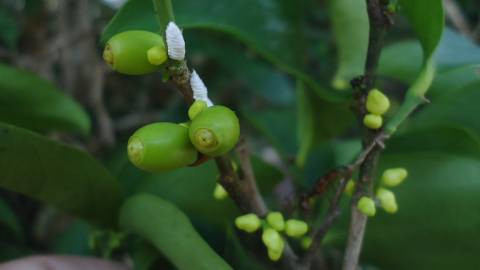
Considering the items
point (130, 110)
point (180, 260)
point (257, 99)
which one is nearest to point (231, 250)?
point (180, 260)

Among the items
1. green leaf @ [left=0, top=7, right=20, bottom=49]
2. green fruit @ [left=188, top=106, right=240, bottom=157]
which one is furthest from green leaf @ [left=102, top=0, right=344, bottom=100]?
green leaf @ [left=0, top=7, right=20, bottom=49]

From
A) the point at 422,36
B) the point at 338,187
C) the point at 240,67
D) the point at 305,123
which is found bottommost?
the point at 240,67

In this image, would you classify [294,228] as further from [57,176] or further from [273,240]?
[57,176]

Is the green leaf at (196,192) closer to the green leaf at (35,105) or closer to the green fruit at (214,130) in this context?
the green leaf at (35,105)

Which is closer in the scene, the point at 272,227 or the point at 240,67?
the point at 272,227

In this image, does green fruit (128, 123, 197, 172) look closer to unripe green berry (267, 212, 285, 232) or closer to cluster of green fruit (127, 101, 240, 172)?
cluster of green fruit (127, 101, 240, 172)

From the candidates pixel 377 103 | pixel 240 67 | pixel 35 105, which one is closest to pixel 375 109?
pixel 377 103
